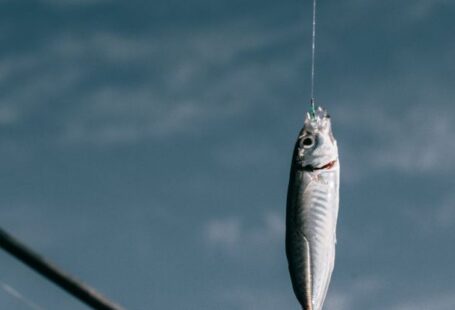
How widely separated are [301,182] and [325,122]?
35.4 inches

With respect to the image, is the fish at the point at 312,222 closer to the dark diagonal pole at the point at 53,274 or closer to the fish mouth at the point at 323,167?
the fish mouth at the point at 323,167

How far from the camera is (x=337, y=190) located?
6652 mm

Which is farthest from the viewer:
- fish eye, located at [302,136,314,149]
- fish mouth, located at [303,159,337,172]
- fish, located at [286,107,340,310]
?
fish eye, located at [302,136,314,149]

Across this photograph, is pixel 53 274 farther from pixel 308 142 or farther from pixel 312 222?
pixel 308 142

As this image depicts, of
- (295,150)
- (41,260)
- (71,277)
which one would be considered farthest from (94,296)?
(295,150)

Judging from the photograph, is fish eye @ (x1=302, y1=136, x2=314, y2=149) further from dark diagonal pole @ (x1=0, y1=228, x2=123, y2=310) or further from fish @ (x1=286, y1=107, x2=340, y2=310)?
dark diagonal pole @ (x1=0, y1=228, x2=123, y2=310)

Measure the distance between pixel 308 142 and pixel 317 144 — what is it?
0.14m

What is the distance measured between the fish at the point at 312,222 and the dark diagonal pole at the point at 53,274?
12.1 ft

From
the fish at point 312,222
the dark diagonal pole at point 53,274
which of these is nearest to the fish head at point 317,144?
the fish at point 312,222

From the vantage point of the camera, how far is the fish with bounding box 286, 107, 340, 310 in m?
6.34

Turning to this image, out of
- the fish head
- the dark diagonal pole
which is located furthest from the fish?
the dark diagonal pole

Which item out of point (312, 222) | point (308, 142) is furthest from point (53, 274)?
point (308, 142)

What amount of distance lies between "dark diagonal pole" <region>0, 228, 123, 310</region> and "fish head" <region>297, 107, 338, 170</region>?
4.36m

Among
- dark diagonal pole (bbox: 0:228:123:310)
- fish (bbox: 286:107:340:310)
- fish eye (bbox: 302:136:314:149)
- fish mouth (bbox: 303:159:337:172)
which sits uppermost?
fish eye (bbox: 302:136:314:149)
